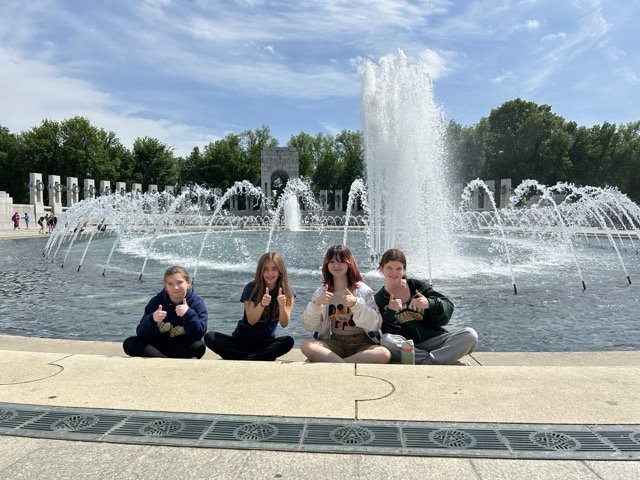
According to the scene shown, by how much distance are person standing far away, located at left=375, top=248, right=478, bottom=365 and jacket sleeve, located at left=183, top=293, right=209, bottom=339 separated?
65.5 inches

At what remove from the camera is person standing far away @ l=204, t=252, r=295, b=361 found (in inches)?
188

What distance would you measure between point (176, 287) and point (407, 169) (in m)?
14.2

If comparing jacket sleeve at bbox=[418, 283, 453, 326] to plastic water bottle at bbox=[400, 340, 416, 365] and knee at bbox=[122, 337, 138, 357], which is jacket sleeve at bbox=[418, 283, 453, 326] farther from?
knee at bbox=[122, 337, 138, 357]

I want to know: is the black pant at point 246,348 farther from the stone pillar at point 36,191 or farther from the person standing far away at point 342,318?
the stone pillar at point 36,191

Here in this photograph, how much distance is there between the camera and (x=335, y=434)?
3.05 meters

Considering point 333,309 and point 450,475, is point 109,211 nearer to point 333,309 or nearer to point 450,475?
point 333,309

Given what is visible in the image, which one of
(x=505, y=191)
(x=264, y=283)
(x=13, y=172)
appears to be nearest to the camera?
(x=264, y=283)

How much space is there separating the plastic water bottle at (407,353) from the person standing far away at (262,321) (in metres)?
1.06

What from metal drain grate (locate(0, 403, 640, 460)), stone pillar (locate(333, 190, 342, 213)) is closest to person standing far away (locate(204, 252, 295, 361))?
metal drain grate (locate(0, 403, 640, 460))

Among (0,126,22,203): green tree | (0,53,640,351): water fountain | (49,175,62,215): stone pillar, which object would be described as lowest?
(0,53,640,351): water fountain

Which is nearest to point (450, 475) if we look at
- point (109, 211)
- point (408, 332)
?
point (408, 332)

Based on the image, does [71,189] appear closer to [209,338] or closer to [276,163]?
[276,163]

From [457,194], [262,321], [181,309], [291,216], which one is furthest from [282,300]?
[457,194]

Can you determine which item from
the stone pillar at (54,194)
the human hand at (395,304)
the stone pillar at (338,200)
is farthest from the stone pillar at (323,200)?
the human hand at (395,304)
